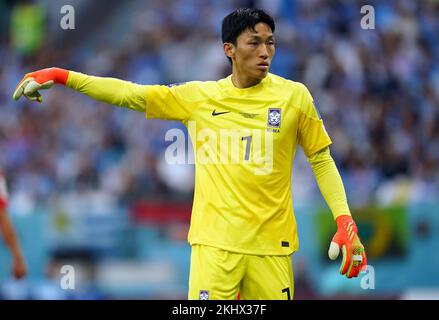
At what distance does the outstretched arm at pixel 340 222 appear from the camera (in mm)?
7137

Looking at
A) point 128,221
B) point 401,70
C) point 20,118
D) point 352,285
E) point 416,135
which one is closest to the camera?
point 352,285

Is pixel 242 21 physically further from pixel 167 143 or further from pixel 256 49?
pixel 167 143

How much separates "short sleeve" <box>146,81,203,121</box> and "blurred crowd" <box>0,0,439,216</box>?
254 inches

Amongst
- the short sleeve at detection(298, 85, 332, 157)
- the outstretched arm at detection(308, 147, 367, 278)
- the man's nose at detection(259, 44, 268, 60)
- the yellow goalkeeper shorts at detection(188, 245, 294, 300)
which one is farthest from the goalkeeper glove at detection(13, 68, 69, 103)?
the outstretched arm at detection(308, 147, 367, 278)

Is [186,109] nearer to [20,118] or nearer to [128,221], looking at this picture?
[128,221]

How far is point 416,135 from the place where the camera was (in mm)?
14977

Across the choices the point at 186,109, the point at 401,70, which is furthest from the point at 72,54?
the point at 186,109

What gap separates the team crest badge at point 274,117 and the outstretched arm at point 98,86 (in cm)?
88

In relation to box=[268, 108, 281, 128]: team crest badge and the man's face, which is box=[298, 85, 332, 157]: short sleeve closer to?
box=[268, 108, 281, 128]: team crest badge

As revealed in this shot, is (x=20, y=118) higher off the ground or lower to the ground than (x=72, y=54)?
lower

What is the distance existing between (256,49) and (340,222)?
1306mm

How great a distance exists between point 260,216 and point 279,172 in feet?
1.10

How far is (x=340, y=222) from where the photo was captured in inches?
287

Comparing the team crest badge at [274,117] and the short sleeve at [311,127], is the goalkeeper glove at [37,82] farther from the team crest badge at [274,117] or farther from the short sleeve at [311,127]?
the short sleeve at [311,127]
